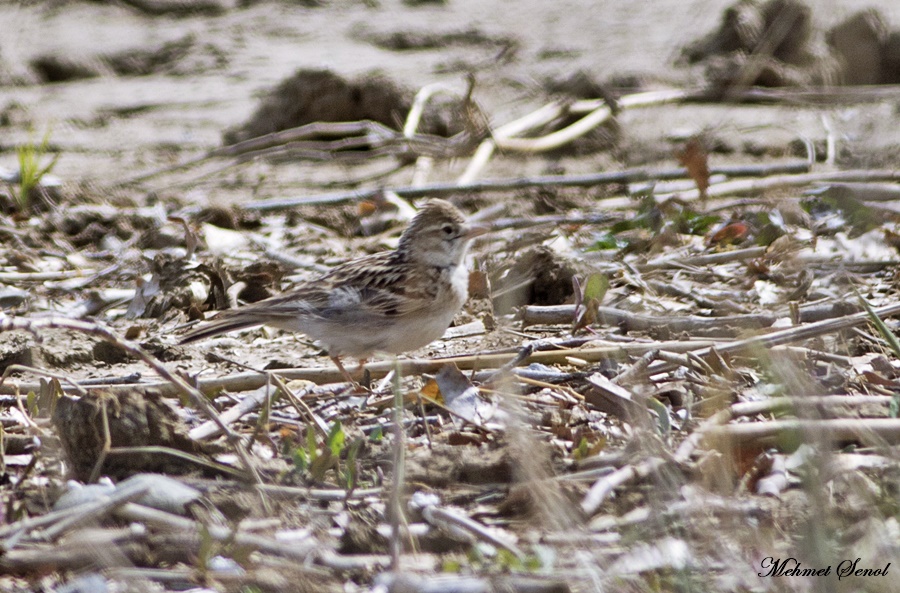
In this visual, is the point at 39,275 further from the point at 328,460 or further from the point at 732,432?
the point at 732,432

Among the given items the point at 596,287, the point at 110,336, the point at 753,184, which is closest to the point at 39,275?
the point at 596,287

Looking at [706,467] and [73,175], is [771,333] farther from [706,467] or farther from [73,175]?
[73,175]

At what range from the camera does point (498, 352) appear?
5109mm

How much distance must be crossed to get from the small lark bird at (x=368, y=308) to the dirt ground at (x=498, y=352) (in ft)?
0.80

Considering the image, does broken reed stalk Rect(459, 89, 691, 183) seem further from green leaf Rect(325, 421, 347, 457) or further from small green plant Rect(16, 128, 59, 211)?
green leaf Rect(325, 421, 347, 457)

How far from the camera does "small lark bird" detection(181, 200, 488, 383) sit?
5496 millimetres

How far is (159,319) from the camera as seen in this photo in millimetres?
6281

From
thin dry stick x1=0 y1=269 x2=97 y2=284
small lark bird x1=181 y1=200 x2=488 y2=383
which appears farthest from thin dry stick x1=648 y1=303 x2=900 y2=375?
thin dry stick x1=0 y1=269 x2=97 y2=284

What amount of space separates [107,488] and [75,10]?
12486 mm

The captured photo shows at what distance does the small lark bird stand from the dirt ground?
24cm

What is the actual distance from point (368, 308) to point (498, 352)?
35.3 inches

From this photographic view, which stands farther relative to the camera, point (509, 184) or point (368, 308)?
point (509, 184)

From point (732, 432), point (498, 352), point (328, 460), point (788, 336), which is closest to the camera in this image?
point (328, 460)

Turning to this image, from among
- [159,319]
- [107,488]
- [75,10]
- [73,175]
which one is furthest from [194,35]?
[107,488]
